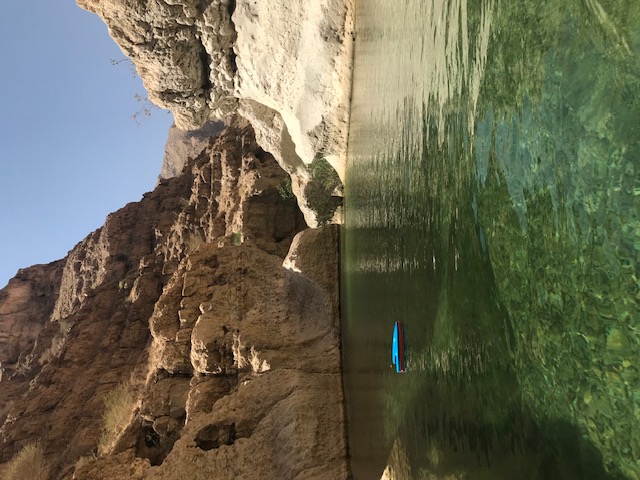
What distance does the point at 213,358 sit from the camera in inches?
273

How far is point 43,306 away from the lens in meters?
21.2

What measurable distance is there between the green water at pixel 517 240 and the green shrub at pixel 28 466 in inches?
296

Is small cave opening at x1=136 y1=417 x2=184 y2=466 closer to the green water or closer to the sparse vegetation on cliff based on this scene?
the sparse vegetation on cliff

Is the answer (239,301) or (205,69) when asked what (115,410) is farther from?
(205,69)

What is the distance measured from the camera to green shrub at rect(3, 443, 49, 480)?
29.1 feet

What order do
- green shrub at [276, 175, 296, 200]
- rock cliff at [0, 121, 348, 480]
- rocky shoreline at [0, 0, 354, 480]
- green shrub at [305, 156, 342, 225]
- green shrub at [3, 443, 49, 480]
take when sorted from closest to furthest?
rock cliff at [0, 121, 348, 480] → rocky shoreline at [0, 0, 354, 480] → green shrub at [305, 156, 342, 225] → green shrub at [3, 443, 49, 480] → green shrub at [276, 175, 296, 200]

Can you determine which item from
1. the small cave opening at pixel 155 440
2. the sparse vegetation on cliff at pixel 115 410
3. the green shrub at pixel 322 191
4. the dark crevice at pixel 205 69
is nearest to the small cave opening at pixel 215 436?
the small cave opening at pixel 155 440

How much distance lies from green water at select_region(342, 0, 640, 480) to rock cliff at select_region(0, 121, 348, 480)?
1.85 metres

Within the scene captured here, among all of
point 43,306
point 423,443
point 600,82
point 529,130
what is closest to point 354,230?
point 423,443

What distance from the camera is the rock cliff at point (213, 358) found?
570 cm

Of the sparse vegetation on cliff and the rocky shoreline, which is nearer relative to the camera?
the rocky shoreline

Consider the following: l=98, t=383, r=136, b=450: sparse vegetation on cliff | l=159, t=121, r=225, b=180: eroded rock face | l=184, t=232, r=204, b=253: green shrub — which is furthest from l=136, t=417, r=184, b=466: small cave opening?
l=159, t=121, r=225, b=180: eroded rock face

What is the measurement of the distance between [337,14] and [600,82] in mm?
4678

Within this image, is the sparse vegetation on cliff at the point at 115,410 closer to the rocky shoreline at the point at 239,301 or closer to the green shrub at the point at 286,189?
the rocky shoreline at the point at 239,301
